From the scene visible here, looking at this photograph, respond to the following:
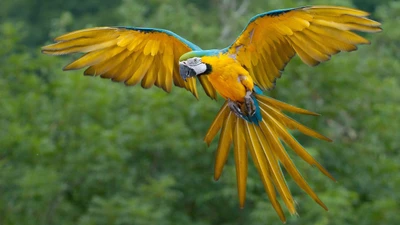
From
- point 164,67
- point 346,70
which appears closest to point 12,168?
point 346,70

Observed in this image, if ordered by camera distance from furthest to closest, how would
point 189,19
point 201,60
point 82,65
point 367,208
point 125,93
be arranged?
point 189,19
point 125,93
point 367,208
point 82,65
point 201,60

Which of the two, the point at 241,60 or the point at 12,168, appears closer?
the point at 241,60

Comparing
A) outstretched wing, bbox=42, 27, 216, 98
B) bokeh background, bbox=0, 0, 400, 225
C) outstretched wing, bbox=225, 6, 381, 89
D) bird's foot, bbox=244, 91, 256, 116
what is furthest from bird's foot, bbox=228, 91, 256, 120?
bokeh background, bbox=0, 0, 400, 225

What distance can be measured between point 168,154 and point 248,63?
5716 mm

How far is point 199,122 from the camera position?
1008cm

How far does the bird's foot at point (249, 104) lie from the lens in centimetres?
435

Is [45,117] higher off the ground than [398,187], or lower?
higher

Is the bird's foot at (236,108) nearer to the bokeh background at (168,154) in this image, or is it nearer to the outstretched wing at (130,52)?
the outstretched wing at (130,52)

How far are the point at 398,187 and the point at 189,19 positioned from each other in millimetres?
4583

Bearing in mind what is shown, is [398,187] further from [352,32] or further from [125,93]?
[352,32]

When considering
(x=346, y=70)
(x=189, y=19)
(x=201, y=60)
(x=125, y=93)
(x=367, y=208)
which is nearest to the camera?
(x=201, y=60)

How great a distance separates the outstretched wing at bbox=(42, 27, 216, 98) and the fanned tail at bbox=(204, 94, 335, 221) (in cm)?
26

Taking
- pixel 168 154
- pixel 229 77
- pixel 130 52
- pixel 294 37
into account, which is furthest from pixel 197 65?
pixel 168 154

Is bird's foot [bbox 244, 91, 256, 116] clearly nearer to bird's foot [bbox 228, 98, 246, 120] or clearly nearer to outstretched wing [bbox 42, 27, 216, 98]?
bird's foot [bbox 228, 98, 246, 120]
